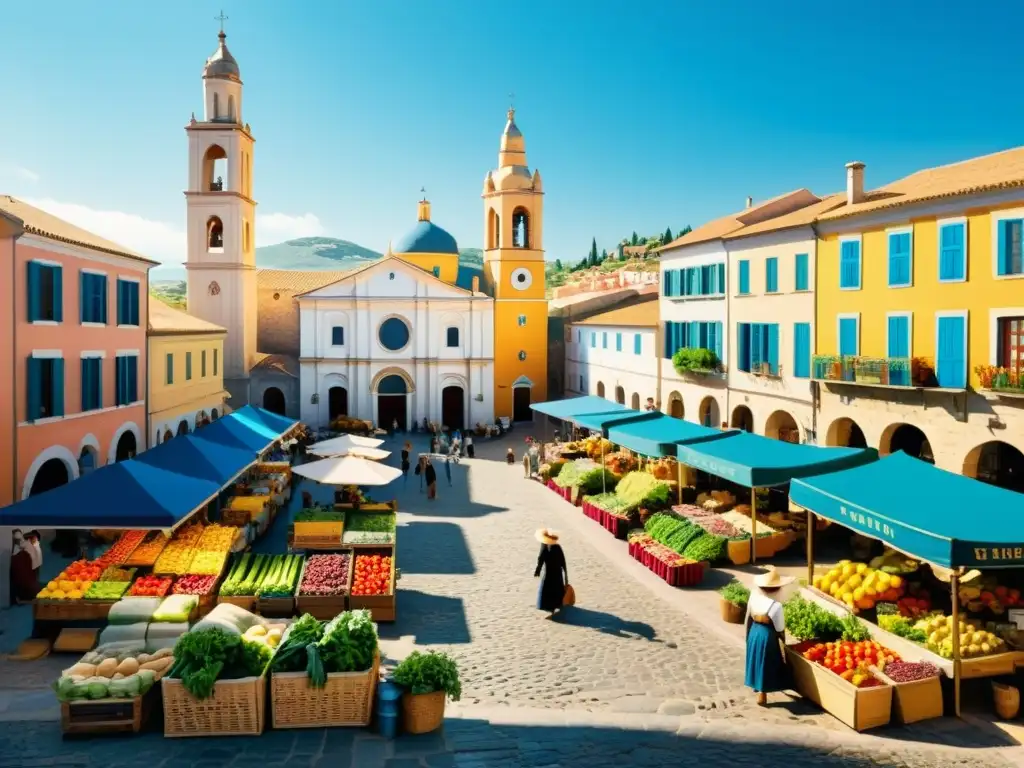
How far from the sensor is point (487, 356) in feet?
158

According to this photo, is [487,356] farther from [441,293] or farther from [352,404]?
[352,404]

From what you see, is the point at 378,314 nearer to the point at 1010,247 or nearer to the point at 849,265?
the point at 849,265

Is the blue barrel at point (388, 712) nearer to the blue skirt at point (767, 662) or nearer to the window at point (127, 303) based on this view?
the blue skirt at point (767, 662)

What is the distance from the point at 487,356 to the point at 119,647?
37.8 meters

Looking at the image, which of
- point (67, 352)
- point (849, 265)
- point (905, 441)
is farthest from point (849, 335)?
point (67, 352)

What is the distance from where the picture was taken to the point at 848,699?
9.91 metres

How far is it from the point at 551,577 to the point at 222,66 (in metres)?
38.5

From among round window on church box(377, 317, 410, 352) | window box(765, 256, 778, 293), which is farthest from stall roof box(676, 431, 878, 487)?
round window on church box(377, 317, 410, 352)

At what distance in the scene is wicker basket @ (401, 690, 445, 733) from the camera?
365 inches

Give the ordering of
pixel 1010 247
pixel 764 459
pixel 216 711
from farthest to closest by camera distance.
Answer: pixel 1010 247 → pixel 764 459 → pixel 216 711

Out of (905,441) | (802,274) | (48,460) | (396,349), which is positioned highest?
(802,274)

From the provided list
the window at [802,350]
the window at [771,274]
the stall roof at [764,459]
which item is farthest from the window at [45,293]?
the window at [771,274]

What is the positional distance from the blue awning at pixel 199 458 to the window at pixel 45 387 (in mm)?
3238

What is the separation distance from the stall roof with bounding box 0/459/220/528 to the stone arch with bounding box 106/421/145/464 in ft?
33.6
